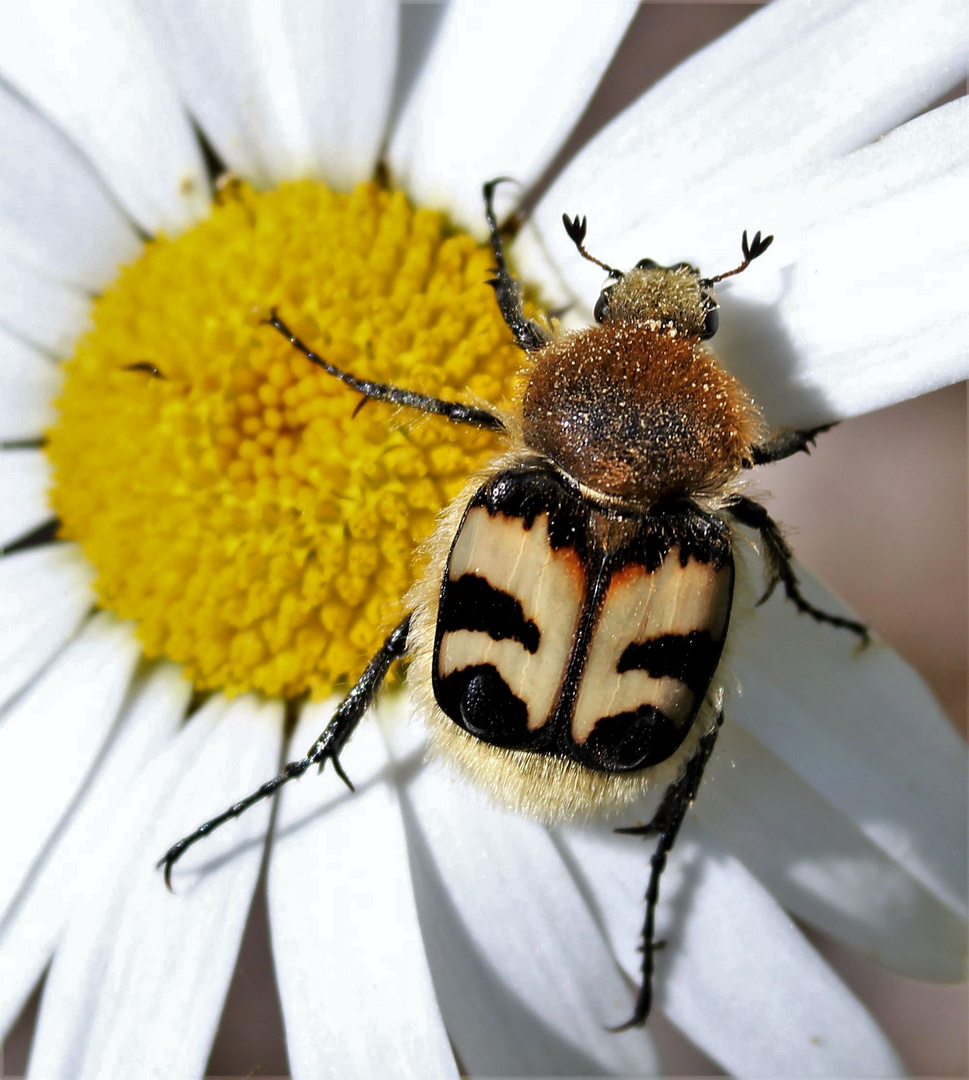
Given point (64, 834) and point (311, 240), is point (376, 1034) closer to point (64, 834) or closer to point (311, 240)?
point (64, 834)

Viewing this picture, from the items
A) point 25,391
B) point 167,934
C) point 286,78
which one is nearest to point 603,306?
point 286,78

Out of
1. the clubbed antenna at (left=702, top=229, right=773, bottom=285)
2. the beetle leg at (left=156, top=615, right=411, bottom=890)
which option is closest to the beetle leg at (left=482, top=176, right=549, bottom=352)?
the clubbed antenna at (left=702, top=229, right=773, bottom=285)

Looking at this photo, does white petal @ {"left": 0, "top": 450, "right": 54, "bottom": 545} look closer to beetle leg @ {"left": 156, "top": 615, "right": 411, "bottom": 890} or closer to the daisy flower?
the daisy flower

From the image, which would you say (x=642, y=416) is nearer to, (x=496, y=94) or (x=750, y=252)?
(x=750, y=252)

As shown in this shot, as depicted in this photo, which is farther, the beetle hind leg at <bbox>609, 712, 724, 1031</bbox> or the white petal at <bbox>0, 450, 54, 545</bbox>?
the white petal at <bbox>0, 450, 54, 545</bbox>

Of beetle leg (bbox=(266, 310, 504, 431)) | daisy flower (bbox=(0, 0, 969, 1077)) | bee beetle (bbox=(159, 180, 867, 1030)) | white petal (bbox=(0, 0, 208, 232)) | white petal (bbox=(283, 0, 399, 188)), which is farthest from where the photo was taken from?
white petal (bbox=(0, 0, 208, 232))

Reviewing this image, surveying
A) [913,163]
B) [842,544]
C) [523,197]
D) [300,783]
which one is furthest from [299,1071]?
[842,544]

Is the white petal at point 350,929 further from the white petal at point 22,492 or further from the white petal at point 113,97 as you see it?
the white petal at point 113,97
